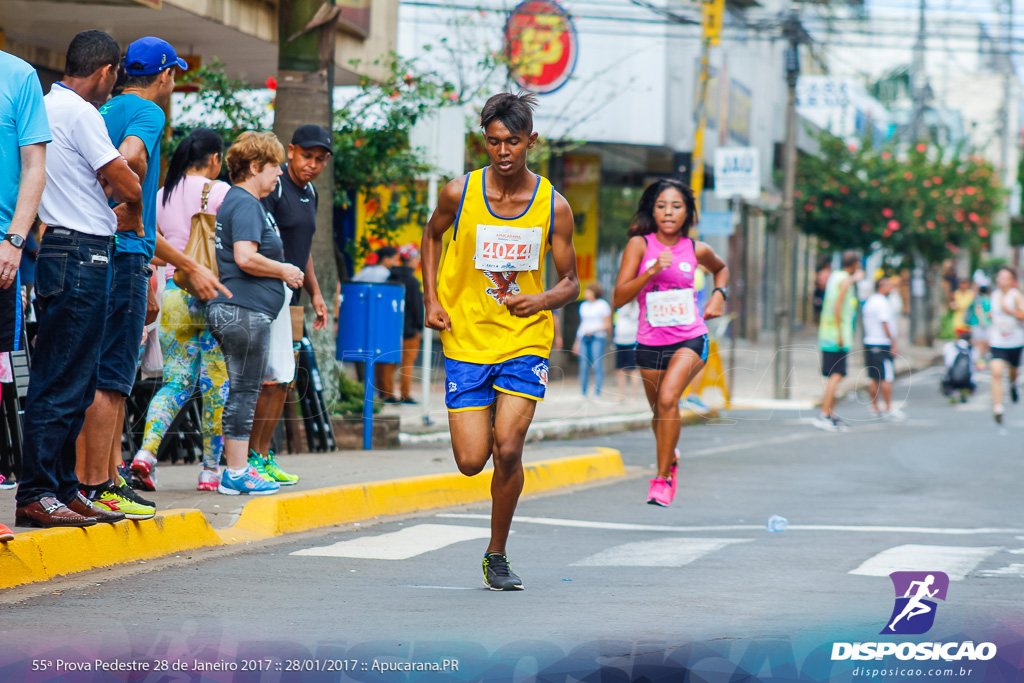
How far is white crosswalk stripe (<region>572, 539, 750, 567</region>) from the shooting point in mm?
6617

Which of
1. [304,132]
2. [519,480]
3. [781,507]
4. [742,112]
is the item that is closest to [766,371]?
[742,112]

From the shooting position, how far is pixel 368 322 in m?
11.0

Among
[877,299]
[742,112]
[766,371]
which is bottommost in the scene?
[766,371]

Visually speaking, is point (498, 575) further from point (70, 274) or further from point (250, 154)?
point (250, 154)

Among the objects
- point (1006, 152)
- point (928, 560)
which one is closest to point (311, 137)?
point (928, 560)

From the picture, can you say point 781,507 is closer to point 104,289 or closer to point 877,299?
point 104,289

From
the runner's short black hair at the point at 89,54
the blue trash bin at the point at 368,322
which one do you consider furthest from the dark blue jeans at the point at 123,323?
the blue trash bin at the point at 368,322

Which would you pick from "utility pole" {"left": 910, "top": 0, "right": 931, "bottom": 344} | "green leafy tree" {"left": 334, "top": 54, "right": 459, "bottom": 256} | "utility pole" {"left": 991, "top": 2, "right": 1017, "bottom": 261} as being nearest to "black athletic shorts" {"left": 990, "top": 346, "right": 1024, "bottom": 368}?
"green leafy tree" {"left": 334, "top": 54, "right": 459, "bottom": 256}

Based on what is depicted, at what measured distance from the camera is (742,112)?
30.8 m

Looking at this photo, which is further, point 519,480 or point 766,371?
point 766,371

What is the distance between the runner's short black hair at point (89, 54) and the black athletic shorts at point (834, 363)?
12.2 meters

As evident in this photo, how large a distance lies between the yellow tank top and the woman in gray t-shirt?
196 cm

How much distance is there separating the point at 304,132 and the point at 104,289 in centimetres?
258

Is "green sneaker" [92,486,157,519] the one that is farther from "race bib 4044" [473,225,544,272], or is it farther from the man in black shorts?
the man in black shorts
